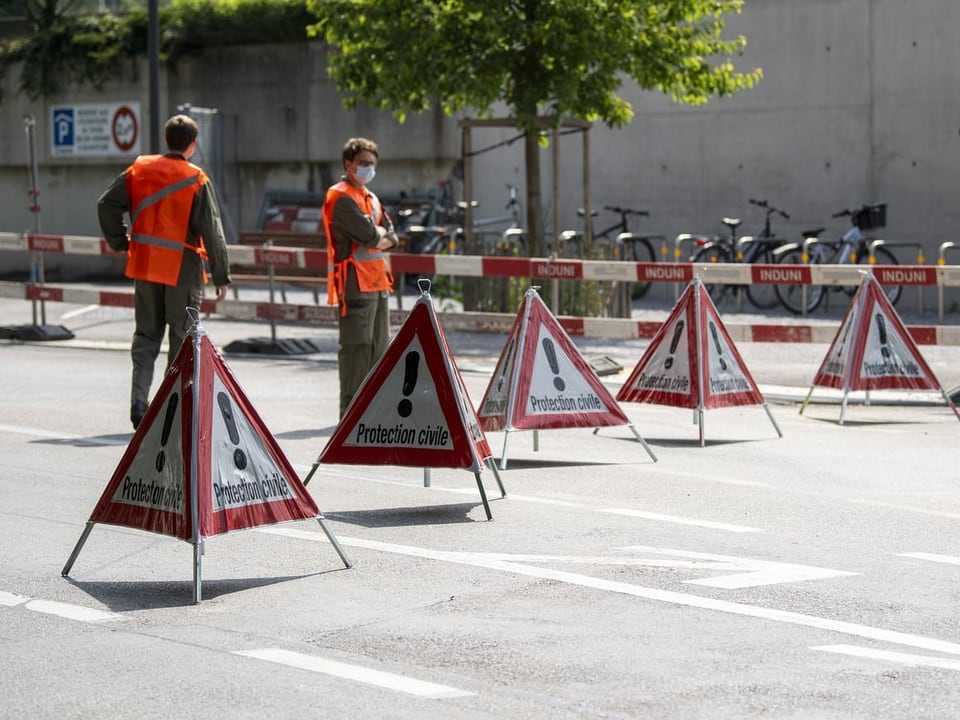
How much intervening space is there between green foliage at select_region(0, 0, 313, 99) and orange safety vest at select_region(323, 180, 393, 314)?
19045 mm

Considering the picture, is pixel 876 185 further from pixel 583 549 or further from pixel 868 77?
pixel 583 549

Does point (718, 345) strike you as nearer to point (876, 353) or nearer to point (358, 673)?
point (876, 353)

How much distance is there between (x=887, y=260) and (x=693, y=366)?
12519 mm

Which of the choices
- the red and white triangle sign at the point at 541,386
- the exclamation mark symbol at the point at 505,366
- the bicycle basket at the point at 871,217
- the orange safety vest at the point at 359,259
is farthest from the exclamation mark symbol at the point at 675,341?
the bicycle basket at the point at 871,217

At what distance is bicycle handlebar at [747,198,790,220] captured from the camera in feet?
81.5

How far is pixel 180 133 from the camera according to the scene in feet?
37.2

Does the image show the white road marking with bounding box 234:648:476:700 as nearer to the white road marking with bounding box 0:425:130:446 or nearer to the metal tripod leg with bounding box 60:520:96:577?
the metal tripod leg with bounding box 60:520:96:577

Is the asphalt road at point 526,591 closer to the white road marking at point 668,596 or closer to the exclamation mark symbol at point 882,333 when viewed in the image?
the white road marking at point 668,596

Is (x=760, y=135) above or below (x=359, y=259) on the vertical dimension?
above

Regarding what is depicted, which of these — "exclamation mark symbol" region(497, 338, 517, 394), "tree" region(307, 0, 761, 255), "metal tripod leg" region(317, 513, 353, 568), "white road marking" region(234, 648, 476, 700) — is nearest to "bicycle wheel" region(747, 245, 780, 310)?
"tree" region(307, 0, 761, 255)

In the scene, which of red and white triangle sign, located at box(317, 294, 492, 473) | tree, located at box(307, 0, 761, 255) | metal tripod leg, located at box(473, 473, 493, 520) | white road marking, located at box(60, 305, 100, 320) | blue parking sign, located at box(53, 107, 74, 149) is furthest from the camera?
blue parking sign, located at box(53, 107, 74, 149)

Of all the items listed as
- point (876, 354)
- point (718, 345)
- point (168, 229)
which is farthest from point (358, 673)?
point (876, 354)

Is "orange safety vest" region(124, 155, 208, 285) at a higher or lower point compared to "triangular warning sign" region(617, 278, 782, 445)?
higher

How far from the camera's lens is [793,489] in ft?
31.8
